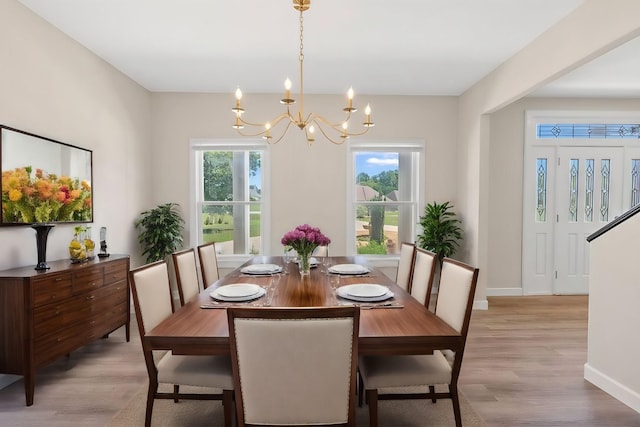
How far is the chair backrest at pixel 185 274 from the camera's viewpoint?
8.55ft

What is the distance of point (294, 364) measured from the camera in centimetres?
142

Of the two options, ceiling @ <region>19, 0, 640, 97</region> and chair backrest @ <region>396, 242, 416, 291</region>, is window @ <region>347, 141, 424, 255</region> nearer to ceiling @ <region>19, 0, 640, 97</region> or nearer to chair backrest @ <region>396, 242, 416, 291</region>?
ceiling @ <region>19, 0, 640, 97</region>

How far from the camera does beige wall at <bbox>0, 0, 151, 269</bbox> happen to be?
9.07 feet

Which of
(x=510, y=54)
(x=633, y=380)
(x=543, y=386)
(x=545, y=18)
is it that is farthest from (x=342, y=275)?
(x=510, y=54)

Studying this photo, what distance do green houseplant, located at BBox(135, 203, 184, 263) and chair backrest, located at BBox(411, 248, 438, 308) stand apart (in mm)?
3121

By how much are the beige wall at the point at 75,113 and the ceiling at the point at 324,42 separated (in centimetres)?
19

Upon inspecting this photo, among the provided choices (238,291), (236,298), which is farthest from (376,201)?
(236,298)

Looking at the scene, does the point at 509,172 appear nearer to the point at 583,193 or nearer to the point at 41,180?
the point at 583,193

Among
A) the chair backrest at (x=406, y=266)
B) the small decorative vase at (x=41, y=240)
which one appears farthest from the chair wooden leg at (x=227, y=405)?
the small decorative vase at (x=41, y=240)

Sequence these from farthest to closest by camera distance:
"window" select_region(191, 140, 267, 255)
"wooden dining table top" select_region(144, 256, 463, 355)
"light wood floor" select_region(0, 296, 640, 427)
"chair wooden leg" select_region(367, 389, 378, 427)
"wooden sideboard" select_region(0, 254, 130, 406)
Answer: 1. "window" select_region(191, 140, 267, 255)
2. "wooden sideboard" select_region(0, 254, 130, 406)
3. "light wood floor" select_region(0, 296, 640, 427)
4. "chair wooden leg" select_region(367, 389, 378, 427)
5. "wooden dining table top" select_region(144, 256, 463, 355)

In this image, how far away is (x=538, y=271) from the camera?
5328 mm

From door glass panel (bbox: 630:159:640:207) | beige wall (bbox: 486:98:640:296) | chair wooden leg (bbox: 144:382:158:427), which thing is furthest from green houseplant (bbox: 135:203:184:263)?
door glass panel (bbox: 630:159:640:207)

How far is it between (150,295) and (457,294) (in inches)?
67.5

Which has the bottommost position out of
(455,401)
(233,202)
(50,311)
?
(455,401)
